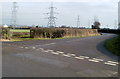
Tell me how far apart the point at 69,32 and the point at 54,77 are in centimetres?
2127

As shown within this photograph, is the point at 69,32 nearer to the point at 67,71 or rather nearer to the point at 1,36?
the point at 1,36

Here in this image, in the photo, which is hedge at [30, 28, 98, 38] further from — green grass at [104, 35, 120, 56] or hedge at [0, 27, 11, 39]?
green grass at [104, 35, 120, 56]

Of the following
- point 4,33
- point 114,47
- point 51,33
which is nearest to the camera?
point 114,47

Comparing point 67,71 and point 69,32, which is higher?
point 69,32

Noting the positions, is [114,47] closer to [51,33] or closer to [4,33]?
[51,33]

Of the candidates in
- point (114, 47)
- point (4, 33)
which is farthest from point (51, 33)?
point (114, 47)

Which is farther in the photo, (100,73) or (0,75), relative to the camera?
(100,73)

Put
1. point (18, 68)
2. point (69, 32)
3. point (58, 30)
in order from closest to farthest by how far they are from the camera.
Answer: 1. point (18, 68)
2. point (58, 30)
3. point (69, 32)

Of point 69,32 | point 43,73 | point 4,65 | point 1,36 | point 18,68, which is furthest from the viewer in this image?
point 69,32

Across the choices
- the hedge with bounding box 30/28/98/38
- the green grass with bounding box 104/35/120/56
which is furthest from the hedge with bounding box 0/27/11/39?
the green grass with bounding box 104/35/120/56

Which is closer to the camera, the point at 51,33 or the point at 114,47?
the point at 114,47

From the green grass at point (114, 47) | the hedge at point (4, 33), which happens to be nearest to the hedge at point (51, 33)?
the hedge at point (4, 33)

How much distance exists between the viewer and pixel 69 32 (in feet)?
87.7

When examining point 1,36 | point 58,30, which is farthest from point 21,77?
point 58,30
